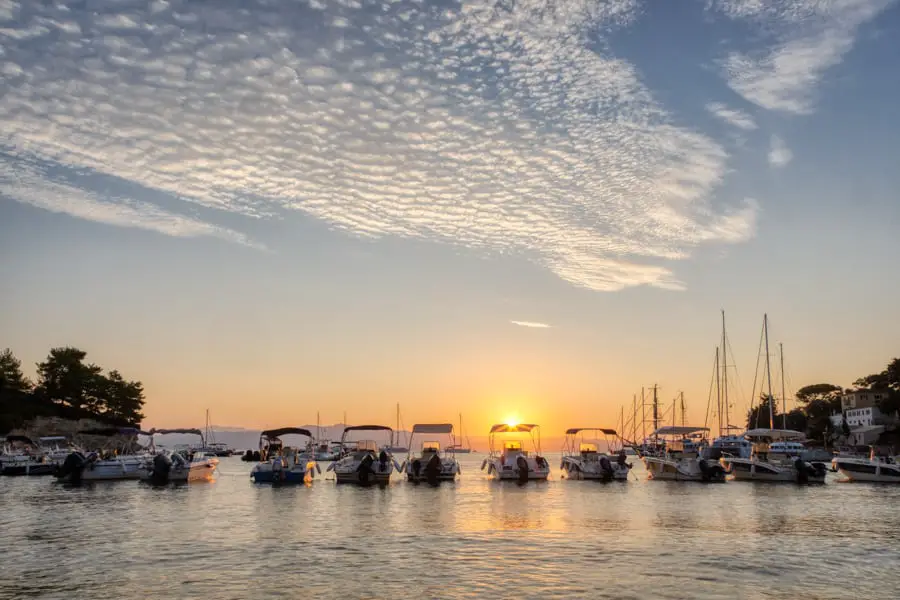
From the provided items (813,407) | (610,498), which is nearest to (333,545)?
(610,498)

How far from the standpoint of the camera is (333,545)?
28500 mm

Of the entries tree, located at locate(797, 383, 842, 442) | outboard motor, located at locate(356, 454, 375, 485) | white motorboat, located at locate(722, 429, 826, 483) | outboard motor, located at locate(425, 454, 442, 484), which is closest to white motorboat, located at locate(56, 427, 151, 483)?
outboard motor, located at locate(356, 454, 375, 485)

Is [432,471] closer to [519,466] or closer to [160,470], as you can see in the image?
[519,466]

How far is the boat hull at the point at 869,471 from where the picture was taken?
6919 centimetres

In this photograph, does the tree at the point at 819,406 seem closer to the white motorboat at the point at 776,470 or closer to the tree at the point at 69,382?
the white motorboat at the point at 776,470

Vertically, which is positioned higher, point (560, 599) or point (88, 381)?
point (88, 381)

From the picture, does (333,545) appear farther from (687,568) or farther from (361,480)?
(361,480)

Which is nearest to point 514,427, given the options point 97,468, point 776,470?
point 776,470

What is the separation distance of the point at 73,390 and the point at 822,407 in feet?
556

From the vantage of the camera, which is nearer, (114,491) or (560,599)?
(560,599)

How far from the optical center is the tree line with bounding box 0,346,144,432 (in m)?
137

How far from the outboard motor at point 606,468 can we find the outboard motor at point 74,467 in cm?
4883

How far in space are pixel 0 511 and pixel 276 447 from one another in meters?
75.4

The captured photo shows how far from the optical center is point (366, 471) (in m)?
62.0
